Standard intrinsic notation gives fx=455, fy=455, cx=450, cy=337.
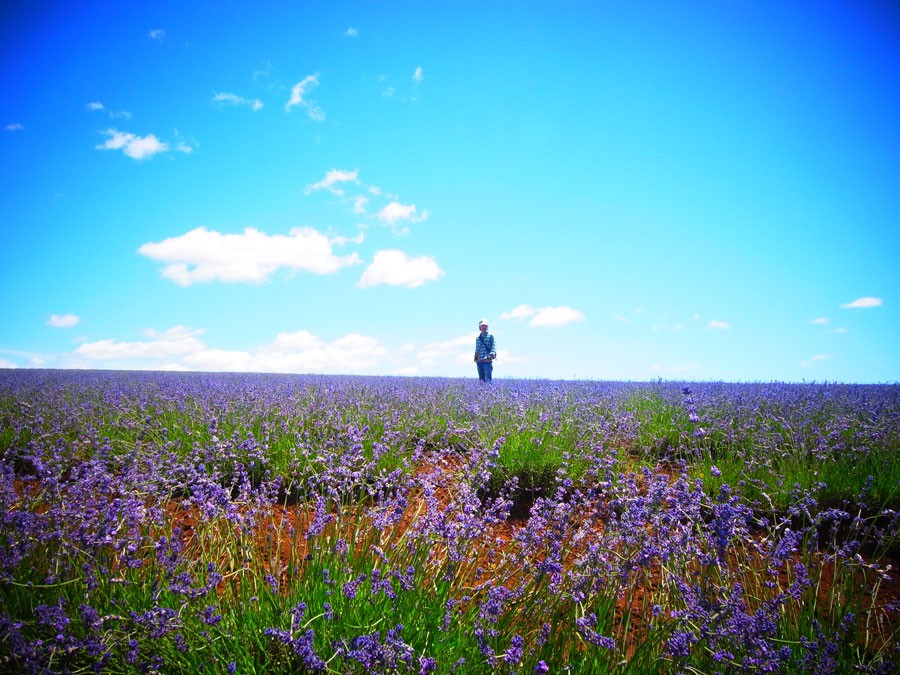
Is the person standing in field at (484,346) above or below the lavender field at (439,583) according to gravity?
above

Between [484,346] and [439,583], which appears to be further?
[484,346]

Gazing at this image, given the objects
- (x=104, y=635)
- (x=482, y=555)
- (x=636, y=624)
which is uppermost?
(x=104, y=635)

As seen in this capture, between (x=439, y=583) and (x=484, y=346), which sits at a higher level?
(x=484, y=346)

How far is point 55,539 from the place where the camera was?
1888mm

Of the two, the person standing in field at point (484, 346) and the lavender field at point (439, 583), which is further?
the person standing in field at point (484, 346)

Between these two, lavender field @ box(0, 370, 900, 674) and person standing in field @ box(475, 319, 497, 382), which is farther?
person standing in field @ box(475, 319, 497, 382)

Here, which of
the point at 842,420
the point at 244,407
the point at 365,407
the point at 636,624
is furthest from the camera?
the point at 365,407

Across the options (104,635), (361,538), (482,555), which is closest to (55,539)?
(104,635)

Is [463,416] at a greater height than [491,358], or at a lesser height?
lesser

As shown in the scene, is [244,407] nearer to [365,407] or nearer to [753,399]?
[365,407]

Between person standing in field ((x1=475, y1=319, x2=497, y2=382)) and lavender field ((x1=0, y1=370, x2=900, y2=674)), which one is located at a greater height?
person standing in field ((x1=475, y1=319, x2=497, y2=382))

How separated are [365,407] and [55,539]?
12.1 ft

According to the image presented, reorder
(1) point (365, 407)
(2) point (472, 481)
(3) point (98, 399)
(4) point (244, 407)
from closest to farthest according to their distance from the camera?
(2) point (472, 481), (4) point (244, 407), (1) point (365, 407), (3) point (98, 399)

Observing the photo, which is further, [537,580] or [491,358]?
[491,358]
